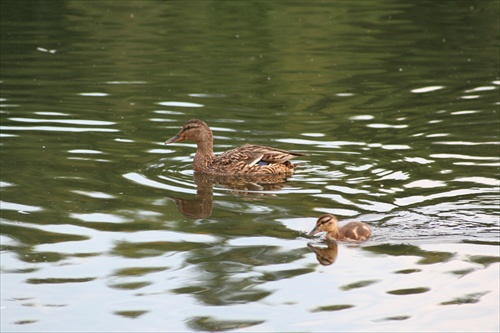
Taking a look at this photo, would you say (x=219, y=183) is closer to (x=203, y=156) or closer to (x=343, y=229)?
(x=203, y=156)

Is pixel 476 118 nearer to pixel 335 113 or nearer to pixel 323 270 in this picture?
pixel 335 113

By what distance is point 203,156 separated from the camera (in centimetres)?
1380

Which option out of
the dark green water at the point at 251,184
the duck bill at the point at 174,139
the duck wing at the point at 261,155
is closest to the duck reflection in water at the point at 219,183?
the dark green water at the point at 251,184

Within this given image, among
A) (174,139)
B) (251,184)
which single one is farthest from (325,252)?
(174,139)

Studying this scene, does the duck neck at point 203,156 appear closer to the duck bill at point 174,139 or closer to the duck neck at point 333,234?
the duck bill at point 174,139

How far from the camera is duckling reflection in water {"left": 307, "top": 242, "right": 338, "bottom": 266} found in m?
9.97

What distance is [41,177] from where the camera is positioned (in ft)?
42.7

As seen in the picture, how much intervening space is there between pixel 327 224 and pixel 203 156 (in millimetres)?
3756

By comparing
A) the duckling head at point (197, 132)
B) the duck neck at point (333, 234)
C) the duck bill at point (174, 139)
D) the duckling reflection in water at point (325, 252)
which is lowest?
the duckling reflection in water at point (325, 252)

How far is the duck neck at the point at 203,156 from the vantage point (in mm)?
13719

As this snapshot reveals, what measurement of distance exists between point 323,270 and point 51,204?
3.50m

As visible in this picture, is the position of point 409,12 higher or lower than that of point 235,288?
higher

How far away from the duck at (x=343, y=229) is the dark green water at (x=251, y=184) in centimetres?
10

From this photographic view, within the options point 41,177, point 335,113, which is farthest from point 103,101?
point 41,177
